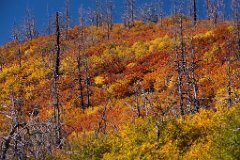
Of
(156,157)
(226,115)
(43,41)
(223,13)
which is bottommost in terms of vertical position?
(156,157)

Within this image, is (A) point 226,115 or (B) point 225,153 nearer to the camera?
(B) point 225,153

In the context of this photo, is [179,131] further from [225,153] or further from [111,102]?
[111,102]

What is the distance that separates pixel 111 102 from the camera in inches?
1565

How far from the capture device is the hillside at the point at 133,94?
67.0ft

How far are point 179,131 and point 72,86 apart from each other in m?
26.6

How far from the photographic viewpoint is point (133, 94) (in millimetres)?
41438

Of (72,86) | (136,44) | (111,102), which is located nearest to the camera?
(111,102)

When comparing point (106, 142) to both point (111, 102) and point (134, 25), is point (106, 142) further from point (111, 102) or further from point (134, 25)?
point (134, 25)

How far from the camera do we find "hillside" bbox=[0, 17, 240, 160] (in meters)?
20.4

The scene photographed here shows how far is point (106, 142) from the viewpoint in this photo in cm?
2170

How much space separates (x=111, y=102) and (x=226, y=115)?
20.7 m

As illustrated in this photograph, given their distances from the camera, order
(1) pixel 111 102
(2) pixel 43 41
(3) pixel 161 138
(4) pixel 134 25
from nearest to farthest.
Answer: (3) pixel 161 138
(1) pixel 111 102
(2) pixel 43 41
(4) pixel 134 25

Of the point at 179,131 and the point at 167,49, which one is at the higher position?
the point at 167,49

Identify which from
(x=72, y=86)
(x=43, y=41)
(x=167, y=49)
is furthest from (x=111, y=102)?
(x=43, y=41)
